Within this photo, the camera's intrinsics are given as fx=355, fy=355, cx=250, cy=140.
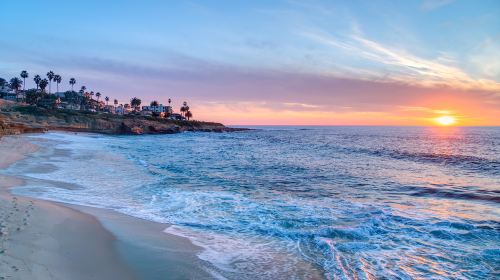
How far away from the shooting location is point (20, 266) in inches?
222

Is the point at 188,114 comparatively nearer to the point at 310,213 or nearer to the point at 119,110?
the point at 119,110

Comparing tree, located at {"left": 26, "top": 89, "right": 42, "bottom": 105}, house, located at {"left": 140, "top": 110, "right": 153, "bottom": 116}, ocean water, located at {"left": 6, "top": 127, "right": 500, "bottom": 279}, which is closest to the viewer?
ocean water, located at {"left": 6, "top": 127, "right": 500, "bottom": 279}

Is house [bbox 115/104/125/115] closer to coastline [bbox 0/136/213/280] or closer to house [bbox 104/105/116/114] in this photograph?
house [bbox 104/105/116/114]

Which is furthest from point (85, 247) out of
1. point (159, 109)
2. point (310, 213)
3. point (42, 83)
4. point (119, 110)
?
point (119, 110)

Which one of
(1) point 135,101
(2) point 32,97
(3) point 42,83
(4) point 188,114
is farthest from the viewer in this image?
(4) point 188,114

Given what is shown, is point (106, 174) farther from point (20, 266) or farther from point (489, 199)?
point (489, 199)

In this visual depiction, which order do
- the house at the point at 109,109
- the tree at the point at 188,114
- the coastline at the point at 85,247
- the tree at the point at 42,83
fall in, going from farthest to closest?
the tree at the point at 188,114, the house at the point at 109,109, the tree at the point at 42,83, the coastline at the point at 85,247

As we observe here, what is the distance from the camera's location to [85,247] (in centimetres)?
750

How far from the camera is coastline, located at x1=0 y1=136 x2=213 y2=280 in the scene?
601cm

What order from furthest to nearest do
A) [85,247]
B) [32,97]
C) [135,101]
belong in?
[135,101] → [32,97] → [85,247]

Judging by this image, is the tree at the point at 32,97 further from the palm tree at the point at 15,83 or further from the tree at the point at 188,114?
the tree at the point at 188,114

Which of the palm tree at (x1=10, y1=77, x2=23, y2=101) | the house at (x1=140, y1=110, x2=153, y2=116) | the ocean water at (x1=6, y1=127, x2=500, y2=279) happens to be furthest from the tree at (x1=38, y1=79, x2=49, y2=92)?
the ocean water at (x1=6, y1=127, x2=500, y2=279)

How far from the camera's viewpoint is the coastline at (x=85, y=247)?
6.01m

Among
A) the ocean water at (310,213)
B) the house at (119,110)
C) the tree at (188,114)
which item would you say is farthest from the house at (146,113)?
the ocean water at (310,213)
